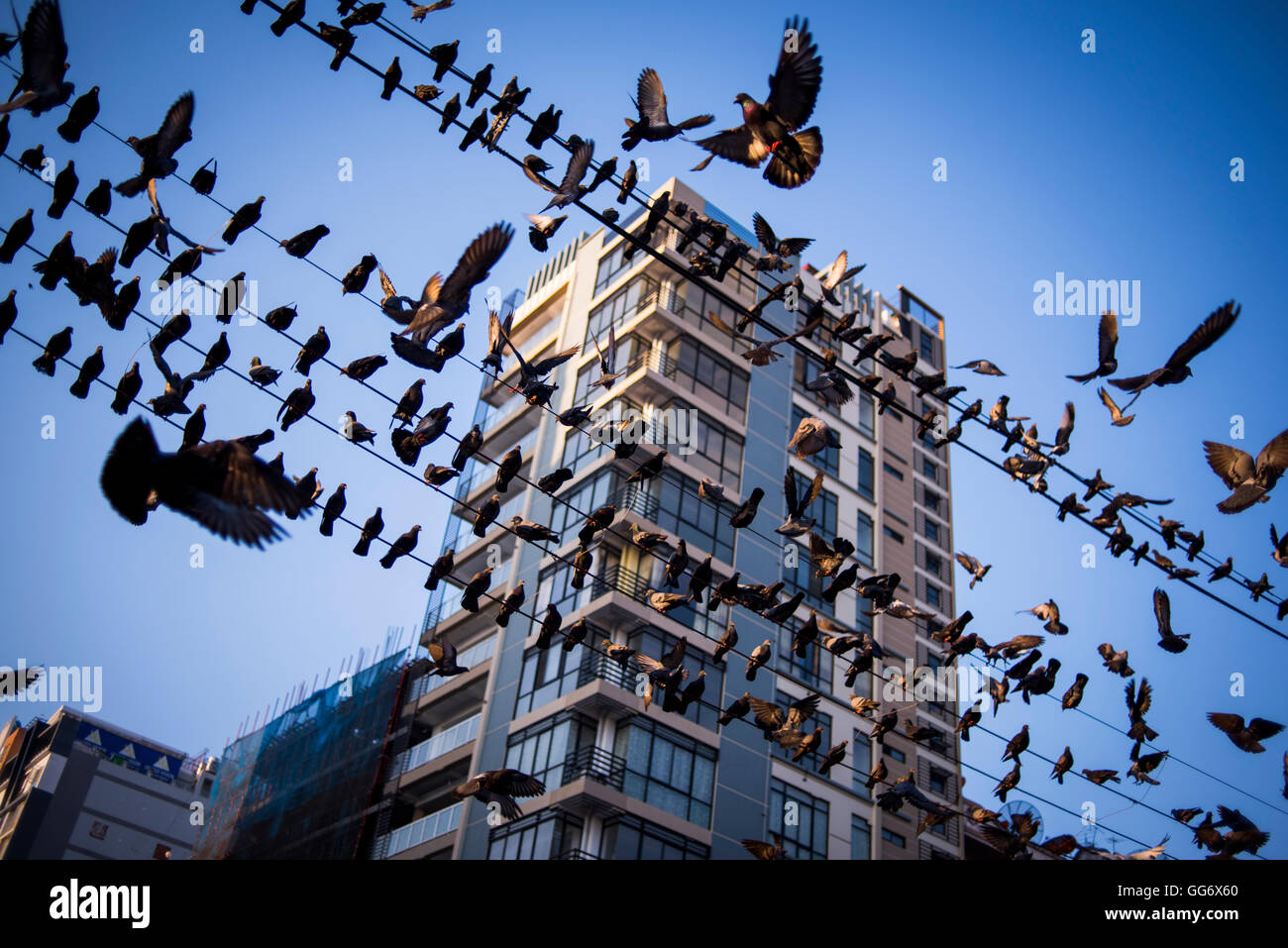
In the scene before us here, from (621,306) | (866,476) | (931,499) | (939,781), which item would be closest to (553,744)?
(621,306)

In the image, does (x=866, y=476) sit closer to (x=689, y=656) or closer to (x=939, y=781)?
(x=939, y=781)

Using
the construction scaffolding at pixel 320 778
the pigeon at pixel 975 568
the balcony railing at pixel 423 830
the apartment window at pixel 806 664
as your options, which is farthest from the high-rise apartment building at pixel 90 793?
the pigeon at pixel 975 568

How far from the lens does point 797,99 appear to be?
30.4ft

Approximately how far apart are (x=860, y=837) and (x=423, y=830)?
33.5 ft

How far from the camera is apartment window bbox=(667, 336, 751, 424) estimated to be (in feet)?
101

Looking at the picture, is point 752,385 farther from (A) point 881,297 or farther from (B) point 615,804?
(A) point 881,297

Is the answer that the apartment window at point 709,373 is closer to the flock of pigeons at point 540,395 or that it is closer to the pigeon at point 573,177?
the flock of pigeons at point 540,395

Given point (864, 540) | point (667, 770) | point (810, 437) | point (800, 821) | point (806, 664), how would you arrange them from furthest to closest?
point (864, 540), point (806, 664), point (800, 821), point (667, 770), point (810, 437)

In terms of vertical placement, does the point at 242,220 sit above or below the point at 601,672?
below

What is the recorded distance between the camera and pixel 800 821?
26.7m

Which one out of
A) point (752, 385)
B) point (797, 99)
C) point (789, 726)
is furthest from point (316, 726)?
point (797, 99)

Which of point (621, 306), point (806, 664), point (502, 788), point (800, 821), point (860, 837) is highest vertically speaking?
point (621, 306)
